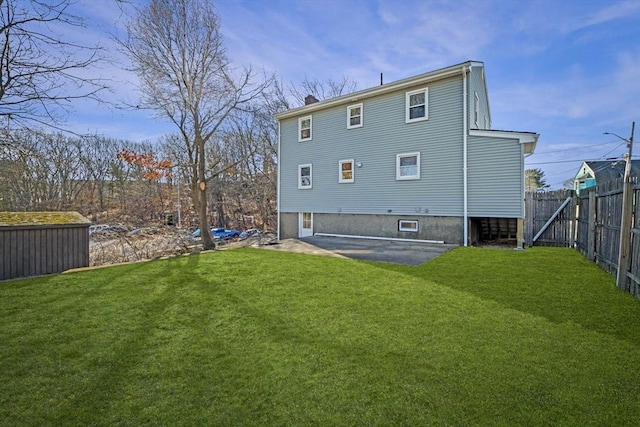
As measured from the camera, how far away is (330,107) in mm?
13844

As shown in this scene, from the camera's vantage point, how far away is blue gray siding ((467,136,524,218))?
9.72 metres

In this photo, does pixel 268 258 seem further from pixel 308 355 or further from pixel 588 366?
pixel 588 366

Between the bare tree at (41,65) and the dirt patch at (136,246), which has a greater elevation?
the bare tree at (41,65)

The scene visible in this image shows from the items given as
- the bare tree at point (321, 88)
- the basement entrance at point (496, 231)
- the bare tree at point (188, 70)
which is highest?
the bare tree at point (321, 88)

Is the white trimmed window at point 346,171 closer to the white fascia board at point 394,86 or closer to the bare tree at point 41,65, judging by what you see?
the white fascia board at point 394,86

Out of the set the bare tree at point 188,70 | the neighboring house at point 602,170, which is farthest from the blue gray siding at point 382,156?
the neighboring house at point 602,170

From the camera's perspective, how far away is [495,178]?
1003 cm

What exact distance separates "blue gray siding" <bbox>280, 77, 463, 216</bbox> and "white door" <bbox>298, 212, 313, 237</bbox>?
364 millimetres

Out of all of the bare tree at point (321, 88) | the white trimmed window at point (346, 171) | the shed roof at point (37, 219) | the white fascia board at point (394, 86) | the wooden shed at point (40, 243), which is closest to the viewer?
the wooden shed at point (40, 243)

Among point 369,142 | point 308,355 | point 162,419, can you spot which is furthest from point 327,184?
point 162,419

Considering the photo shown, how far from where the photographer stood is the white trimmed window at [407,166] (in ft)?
37.7

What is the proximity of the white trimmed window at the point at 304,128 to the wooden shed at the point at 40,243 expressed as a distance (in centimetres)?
962

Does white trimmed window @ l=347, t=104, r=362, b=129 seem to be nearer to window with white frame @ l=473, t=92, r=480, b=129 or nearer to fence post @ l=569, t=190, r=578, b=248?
window with white frame @ l=473, t=92, r=480, b=129

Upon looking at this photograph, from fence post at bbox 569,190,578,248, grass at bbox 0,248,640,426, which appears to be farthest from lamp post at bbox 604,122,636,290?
fence post at bbox 569,190,578,248
